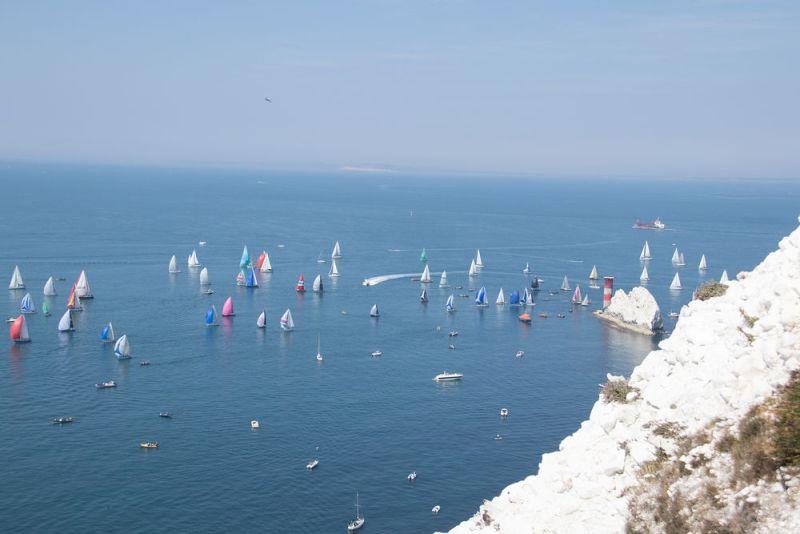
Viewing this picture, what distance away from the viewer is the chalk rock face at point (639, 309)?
356ft

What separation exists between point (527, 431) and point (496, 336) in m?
35.1

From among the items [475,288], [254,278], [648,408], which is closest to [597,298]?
[475,288]

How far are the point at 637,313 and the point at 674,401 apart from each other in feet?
299

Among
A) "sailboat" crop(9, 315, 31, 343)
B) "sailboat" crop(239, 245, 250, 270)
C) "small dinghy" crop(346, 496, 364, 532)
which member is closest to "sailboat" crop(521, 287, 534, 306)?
"sailboat" crop(239, 245, 250, 270)

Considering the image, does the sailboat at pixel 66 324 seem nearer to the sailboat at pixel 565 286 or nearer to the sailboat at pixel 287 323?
the sailboat at pixel 287 323

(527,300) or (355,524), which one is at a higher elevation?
(527,300)

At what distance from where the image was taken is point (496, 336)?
106m

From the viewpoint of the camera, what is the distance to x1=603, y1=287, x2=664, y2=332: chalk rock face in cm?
10850

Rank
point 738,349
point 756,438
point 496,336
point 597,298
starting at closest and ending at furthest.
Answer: point 756,438 < point 738,349 < point 496,336 < point 597,298

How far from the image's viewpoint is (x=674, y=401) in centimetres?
2273

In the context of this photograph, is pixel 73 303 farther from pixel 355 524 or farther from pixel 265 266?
pixel 355 524

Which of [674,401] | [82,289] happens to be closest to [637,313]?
[82,289]

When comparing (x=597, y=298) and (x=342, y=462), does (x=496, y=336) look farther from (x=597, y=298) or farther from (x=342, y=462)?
(x=342, y=462)

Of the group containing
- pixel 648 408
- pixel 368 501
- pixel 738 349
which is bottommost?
pixel 368 501
